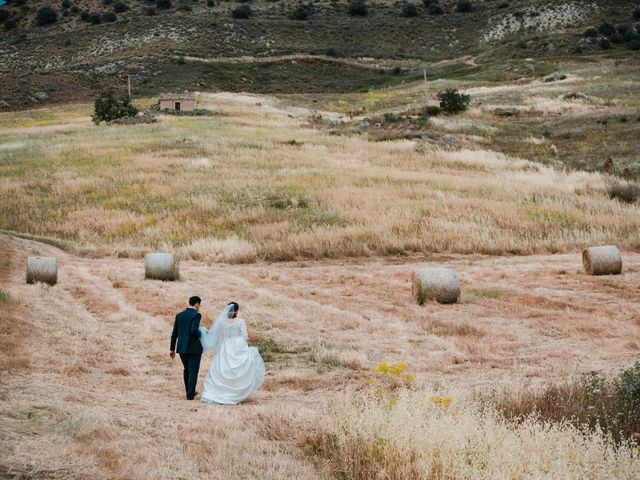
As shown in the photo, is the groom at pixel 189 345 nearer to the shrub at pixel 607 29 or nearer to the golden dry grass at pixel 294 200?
the golden dry grass at pixel 294 200

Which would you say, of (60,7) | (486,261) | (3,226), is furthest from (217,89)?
(486,261)

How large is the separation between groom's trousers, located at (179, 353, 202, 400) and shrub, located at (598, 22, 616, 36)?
114 metres

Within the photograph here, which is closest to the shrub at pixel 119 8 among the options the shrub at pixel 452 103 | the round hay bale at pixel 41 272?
the shrub at pixel 452 103

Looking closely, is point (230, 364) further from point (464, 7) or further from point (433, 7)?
point (433, 7)

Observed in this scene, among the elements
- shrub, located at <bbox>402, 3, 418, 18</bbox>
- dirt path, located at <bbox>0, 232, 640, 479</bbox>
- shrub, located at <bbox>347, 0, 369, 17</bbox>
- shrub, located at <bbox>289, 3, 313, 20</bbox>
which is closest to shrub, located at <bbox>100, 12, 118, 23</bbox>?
shrub, located at <bbox>289, 3, 313, 20</bbox>

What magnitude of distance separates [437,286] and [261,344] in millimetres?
5076

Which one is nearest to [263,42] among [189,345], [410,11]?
[410,11]

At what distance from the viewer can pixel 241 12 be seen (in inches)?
5123

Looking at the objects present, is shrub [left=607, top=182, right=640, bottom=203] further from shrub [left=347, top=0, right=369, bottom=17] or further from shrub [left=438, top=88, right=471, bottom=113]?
shrub [left=347, top=0, right=369, bottom=17]

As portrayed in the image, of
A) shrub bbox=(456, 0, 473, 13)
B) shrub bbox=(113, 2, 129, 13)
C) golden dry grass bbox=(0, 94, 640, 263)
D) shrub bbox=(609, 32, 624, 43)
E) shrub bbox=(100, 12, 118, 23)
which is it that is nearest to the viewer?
golden dry grass bbox=(0, 94, 640, 263)

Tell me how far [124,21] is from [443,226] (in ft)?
355

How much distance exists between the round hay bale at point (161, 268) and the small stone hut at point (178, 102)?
5587cm

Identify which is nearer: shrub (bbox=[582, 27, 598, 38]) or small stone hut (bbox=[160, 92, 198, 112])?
small stone hut (bbox=[160, 92, 198, 112])

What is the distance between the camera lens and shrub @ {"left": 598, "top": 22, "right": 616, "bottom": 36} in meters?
111
